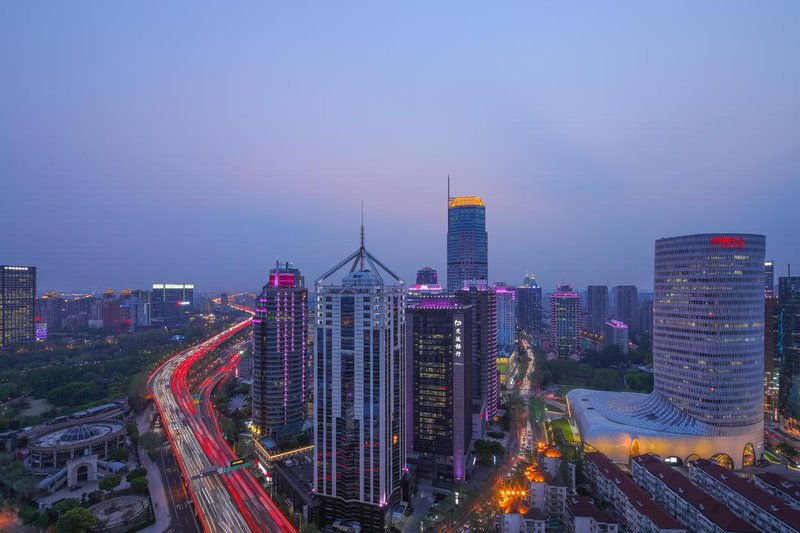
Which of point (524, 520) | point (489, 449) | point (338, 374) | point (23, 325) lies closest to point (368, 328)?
point (338, 374)

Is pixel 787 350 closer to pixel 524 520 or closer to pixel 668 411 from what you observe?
pixel 668 411

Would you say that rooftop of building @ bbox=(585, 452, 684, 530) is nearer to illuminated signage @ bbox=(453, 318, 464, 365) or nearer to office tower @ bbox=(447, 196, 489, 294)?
illuminated signage @ bbox=(453, 318, 464, 365)

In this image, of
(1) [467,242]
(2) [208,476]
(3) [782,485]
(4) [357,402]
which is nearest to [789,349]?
(3) [782,485]

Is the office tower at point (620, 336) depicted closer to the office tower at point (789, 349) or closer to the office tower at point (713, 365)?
the office tower at point (789, 349)

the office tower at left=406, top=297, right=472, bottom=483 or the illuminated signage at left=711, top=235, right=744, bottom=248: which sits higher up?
the illuminated signage at left=711, top=235, right=744, bottom=248

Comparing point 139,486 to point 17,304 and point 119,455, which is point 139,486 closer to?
point 119,455

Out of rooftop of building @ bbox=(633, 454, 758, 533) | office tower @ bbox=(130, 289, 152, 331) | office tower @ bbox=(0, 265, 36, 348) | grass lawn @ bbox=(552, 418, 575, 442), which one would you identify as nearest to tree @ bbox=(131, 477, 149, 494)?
rooftop of building @ bbox=(633, 454, 758, 533)
